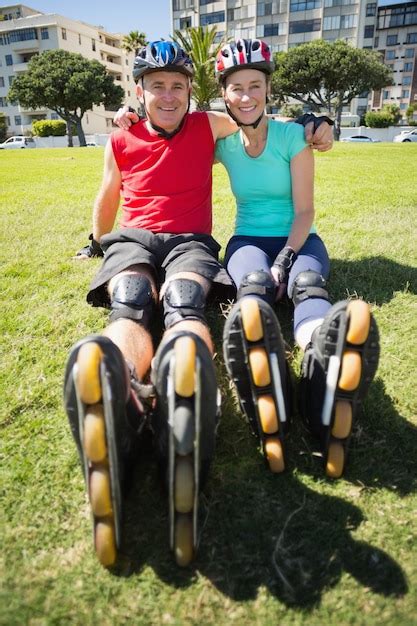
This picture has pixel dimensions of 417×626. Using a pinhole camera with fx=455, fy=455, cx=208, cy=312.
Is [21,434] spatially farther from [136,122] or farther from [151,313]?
[136,122]

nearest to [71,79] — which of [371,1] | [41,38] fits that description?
[41,38]

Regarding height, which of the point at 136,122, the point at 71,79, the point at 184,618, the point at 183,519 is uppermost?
the point at 71,79

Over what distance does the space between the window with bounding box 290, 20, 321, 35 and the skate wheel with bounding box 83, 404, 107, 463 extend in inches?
3169

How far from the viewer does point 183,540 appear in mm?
1541

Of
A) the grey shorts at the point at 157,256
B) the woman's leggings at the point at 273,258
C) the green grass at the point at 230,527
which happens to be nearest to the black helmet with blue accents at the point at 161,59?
the grey shorts at the point at 157,256

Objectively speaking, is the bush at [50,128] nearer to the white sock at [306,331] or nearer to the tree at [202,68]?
the tree at [202,68]

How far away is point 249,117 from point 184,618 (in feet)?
9.45

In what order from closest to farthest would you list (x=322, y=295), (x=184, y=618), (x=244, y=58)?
(x=184, y=618), (x=322, y=295), (x=244, y=58)

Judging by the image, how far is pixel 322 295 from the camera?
2.59 metres

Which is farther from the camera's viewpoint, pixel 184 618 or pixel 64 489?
pixel 64 489

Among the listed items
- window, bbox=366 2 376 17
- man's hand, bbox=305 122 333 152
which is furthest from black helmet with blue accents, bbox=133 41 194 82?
window, bbox=366 2 376 17

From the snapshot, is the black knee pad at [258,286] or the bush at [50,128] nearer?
the black knee pad at [258,286]

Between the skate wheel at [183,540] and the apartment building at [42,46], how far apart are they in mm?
72534

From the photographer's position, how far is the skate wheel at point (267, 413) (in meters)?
1.86
